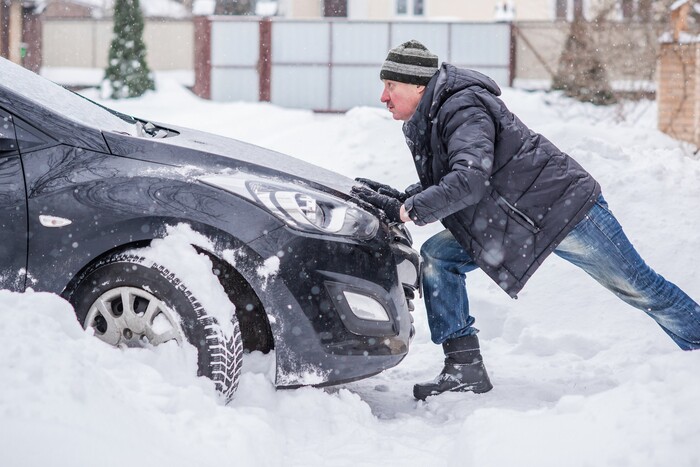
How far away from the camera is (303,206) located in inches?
135

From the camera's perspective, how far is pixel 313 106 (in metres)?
19.9

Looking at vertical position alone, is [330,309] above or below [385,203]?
below

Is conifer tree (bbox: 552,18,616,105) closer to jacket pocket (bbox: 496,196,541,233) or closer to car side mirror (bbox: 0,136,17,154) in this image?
jacket pocket (bbox: 496,196,541,233)

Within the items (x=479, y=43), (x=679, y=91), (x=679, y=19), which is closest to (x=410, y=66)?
(x=679, y=91)

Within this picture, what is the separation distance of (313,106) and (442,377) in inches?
638

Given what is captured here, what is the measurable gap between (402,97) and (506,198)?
621mm

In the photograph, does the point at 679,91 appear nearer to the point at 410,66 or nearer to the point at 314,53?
the point at 314,53

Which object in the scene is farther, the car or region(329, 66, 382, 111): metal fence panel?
region(329, 66, 382, 111): metal fence panel

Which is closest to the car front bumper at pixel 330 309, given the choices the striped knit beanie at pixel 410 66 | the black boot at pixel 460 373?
the black boot at pixel 460 373

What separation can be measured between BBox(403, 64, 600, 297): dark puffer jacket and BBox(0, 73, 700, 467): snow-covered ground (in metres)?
0.66

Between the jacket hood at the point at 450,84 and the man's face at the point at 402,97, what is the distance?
0.30ft

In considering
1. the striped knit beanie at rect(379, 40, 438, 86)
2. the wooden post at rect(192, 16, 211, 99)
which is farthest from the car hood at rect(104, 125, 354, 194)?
the wooden post at rect(192, 16, 211, 99)

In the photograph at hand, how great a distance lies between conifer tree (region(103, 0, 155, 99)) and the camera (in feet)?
63.7

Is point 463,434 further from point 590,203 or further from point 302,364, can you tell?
point 590,203
